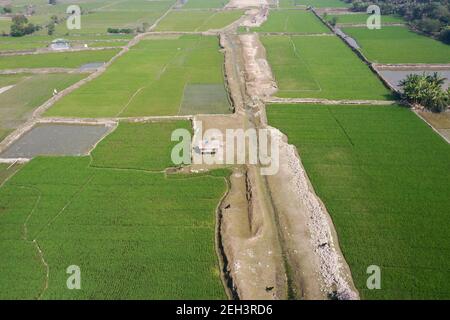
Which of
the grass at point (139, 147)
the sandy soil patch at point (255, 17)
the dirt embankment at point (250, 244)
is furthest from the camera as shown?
the sandy soil patch at point (255, 17)

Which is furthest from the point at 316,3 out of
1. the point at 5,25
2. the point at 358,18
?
the point at 5,25

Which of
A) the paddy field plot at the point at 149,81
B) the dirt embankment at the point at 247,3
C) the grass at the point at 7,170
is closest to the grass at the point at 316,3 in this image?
the dirt embankment at the point at 247,3

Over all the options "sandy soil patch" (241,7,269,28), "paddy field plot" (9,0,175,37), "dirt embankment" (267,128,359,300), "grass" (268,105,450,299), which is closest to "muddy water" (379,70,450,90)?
"grass" (268,105,450,299)

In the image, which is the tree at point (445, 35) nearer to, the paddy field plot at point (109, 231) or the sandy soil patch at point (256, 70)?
the sandy soil patch at point (256, 70)

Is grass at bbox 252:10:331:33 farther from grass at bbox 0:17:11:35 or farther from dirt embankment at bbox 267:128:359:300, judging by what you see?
grass at bbox 0:17:11:35

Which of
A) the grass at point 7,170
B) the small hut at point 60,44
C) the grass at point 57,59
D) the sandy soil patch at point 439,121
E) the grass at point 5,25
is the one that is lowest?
the grass at point 7,170
